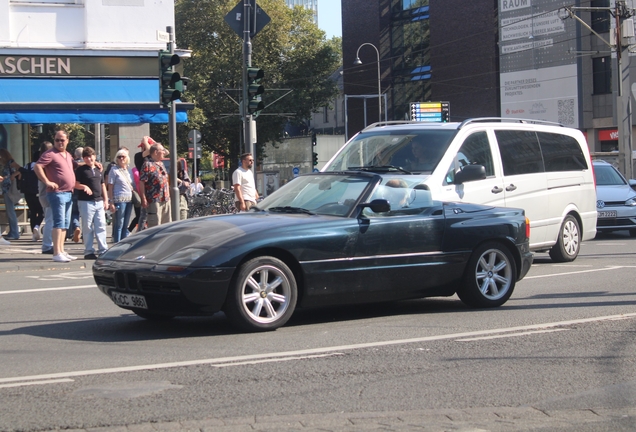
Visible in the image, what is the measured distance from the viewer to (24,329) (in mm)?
7746

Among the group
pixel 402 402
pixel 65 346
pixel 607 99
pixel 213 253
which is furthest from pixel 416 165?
pixel 607 99

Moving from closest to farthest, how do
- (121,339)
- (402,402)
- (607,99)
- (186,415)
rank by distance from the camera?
(186,415) → (402,402) → (121,339) → (607,99)

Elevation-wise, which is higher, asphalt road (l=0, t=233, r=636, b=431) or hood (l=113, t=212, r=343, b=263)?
hood (l=113, t=212, r=343, b=263)

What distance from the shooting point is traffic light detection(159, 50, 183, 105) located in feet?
51.1

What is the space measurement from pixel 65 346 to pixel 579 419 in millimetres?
3975

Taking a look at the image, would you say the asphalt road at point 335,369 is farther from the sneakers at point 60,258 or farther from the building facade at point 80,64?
the building facade at point 80,64

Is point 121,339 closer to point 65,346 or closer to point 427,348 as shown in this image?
point 65,346

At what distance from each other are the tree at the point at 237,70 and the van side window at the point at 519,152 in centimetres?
4474

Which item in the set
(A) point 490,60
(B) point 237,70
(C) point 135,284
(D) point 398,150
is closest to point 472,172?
(D) point 398,150

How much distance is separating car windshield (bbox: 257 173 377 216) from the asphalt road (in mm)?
1028

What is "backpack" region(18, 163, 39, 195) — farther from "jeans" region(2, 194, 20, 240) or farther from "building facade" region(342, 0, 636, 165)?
"building facade" region(342, 0, 636, 165)

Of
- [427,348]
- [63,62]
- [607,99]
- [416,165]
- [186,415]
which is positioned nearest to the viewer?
[186,415]

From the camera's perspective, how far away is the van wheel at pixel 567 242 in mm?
13375

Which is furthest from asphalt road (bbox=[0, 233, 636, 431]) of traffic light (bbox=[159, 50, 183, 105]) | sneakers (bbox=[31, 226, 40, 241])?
sneakers (bbox=[31, 226, 40, 241])
